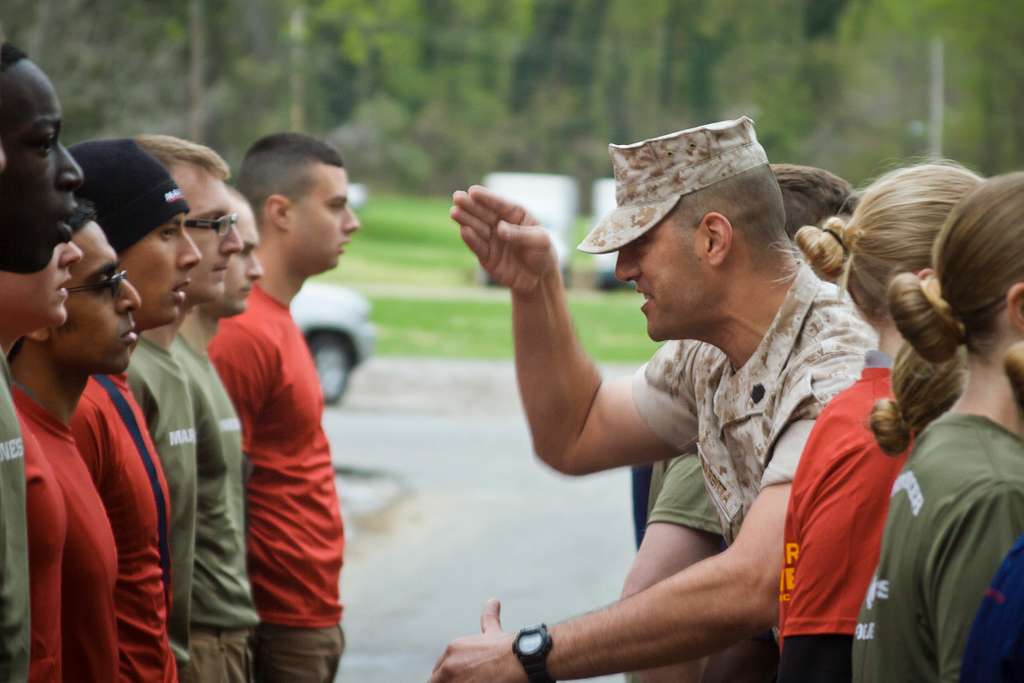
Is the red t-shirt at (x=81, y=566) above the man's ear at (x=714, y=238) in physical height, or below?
below

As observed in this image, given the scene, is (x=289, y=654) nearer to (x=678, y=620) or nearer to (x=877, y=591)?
(x=678, y=620)

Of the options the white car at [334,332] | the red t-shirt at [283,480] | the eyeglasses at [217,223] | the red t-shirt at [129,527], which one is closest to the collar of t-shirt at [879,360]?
the red t-shirt at [129,527]

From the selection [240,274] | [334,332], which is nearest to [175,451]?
[240,274]

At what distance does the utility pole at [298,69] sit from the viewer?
208 ft

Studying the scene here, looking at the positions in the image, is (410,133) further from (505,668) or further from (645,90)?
(505,668)

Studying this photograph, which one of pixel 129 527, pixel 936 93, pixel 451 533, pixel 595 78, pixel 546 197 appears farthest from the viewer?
pixel 595 78

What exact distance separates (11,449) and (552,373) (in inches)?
63.3

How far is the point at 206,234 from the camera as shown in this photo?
16.7 ft

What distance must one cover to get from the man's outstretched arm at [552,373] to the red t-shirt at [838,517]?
122cm

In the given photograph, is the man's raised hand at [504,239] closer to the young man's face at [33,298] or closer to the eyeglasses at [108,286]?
the eyeglasses at [108,286]

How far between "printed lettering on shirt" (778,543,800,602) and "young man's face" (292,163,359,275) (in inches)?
135

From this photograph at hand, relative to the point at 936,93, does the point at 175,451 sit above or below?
above

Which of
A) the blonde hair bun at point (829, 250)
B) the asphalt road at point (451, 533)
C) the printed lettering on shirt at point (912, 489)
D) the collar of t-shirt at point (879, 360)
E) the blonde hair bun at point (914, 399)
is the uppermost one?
the blonde hair bun at point (829, 250)

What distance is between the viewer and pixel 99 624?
138 inches
